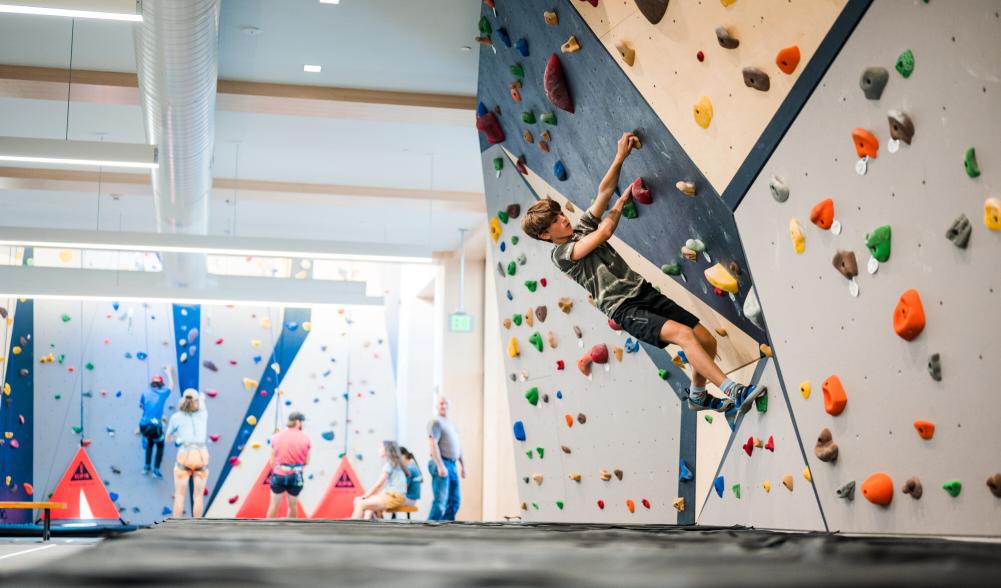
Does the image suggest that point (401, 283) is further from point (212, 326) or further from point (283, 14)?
point (283, 14)

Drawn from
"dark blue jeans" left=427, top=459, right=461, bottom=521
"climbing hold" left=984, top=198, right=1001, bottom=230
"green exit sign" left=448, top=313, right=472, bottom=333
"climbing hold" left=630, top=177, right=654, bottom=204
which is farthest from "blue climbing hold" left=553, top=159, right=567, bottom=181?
"green exit sign" left=448, top=313, right=472, bottom=333

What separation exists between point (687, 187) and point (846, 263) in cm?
96

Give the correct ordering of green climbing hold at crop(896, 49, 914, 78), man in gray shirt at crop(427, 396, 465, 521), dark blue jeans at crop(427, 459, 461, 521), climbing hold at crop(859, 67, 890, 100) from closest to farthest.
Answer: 1. green climbing hold at crop(896, 49, 914, 78)
2. climbing hold at crop(859, 67, 890, 100)
3. man in gray shirt at crop(427, 396, 465, 521)
4. dark blue jeans at crop(427, 459, 461, 521)

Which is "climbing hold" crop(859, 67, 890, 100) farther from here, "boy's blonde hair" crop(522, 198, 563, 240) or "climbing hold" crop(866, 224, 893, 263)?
"boy's blonde hair" crop(522, 198, 563, 240)

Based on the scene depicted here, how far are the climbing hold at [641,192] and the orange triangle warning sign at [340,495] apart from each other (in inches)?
336

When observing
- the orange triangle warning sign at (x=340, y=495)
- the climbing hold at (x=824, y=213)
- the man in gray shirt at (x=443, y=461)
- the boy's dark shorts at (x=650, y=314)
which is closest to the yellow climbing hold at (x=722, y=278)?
the boy's dark shorts at (x=650, y=314)

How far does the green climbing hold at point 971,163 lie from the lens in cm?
248

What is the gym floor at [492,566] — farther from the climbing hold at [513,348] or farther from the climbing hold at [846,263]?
the climbing hold at [513,348]

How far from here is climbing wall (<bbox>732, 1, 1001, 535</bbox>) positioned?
2504 millimetres

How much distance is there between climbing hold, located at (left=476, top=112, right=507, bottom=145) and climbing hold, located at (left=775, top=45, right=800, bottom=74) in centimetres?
259

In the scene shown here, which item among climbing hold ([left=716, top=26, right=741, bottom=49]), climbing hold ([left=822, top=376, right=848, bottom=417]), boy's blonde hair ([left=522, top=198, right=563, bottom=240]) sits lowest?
climbing hold ([left=822, top=376, right=848, bottom=417])

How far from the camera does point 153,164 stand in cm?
558

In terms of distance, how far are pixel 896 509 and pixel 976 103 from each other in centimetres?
119

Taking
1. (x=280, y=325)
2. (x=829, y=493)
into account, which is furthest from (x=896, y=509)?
(x=280, y=325)
